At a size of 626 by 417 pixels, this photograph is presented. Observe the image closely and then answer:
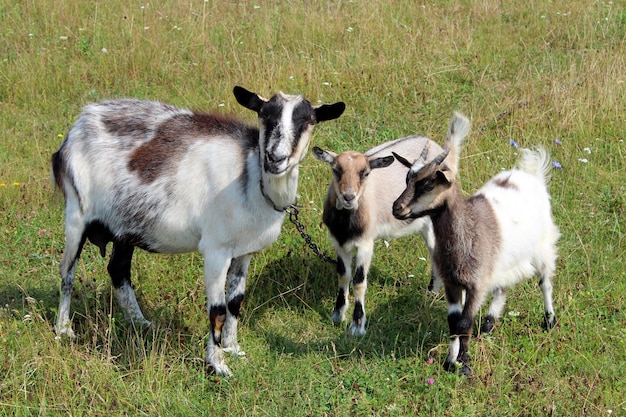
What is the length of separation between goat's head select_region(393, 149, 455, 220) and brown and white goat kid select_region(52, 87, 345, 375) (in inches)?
25.2

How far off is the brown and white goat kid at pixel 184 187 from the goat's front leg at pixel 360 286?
957 mm

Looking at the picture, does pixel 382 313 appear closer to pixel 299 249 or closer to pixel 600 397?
pixel 299 249

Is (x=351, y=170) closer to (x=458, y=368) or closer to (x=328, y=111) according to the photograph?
(x=328, y=111)

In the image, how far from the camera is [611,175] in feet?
25.2

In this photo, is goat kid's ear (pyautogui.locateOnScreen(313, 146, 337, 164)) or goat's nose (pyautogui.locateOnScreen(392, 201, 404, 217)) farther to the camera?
goat kid's ear (pyautogui.locateOnScreen(313, 146, 337, 164))

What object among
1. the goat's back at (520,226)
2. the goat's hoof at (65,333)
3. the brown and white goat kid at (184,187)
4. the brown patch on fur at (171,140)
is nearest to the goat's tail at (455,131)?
the goat's back at (520,226)

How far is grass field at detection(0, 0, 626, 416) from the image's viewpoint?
5.15 meters

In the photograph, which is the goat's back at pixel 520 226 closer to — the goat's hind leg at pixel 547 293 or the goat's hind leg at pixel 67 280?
the goat's hind leg at pixel 547 293

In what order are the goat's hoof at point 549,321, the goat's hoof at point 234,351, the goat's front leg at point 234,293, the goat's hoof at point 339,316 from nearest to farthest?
the goat's hoof at point 234,351
the goat's front leg at point 234,293
the goat's hoof at point 549,321
the goat's hoof at point 339,316

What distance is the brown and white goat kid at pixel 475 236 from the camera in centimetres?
515

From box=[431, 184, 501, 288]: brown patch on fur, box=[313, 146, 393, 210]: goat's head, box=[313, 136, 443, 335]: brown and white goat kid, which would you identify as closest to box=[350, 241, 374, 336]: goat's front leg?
box=[313, 136, 443, 335]: brown and white goat kid

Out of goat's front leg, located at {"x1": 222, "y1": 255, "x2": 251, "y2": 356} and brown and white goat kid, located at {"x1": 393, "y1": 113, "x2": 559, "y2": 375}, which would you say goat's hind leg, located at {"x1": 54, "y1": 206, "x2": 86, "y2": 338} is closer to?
goat's front leg, located at {"x1": 222, "y1": 255, "x2": 251, "y2": 356}

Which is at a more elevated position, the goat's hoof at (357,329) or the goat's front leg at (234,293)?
the goat's front leg at (234,293)

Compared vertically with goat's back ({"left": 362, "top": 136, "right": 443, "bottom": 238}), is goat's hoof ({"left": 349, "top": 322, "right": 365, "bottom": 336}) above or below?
below
